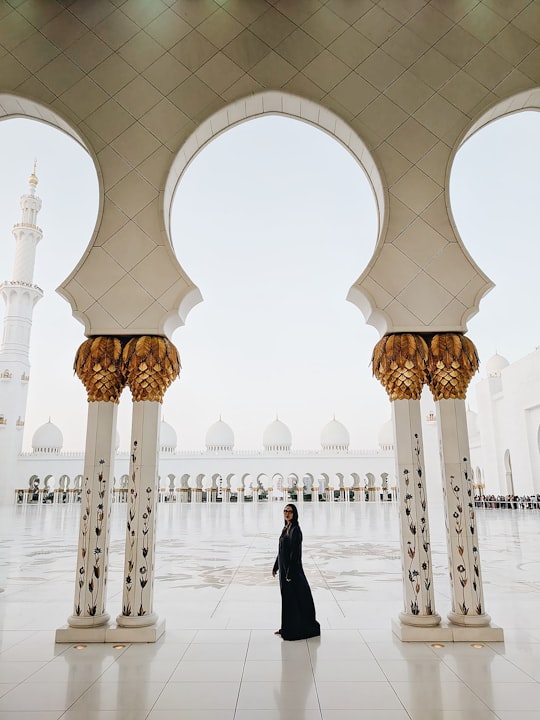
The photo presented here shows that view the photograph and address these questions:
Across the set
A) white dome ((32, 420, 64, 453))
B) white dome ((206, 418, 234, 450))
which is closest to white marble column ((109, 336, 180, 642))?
white dome ((206, 418, 234, 450))

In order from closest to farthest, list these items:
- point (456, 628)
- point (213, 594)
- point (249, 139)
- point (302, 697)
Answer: point (302, 697), point (456, 628), point (213, 594), point (249, 139)

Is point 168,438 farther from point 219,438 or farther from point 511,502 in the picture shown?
point 511,502

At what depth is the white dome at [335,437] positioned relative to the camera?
27500 millimetres

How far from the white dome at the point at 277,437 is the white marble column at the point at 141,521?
2414 centimetres

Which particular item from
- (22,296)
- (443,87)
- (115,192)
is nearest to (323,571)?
(115,192)

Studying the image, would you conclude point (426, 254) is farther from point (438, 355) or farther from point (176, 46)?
point (176, 46)

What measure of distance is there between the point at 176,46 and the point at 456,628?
4214 millimetres

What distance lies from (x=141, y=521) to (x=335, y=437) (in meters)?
25.0

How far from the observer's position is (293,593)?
314 centimetres

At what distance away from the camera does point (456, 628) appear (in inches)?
118

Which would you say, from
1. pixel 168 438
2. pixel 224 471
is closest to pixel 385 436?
pixel 224 471

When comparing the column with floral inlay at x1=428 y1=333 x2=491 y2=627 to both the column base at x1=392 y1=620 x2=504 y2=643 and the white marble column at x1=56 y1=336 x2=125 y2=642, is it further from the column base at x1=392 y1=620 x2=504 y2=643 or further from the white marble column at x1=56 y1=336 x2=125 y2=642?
the white marble column at x1=56 y1=336 x2=125 y2=642

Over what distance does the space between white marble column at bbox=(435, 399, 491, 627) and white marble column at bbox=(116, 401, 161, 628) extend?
1.81 metres

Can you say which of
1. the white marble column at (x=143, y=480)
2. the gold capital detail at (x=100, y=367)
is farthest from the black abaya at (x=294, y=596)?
the gold capital detail at (x=100, y=367)
